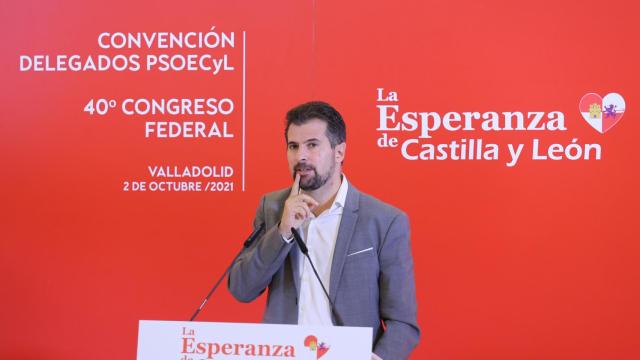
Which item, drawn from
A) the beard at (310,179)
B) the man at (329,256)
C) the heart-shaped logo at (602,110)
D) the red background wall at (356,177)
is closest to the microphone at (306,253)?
the man at (329,256)

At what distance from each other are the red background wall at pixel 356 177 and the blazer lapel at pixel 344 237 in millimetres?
974

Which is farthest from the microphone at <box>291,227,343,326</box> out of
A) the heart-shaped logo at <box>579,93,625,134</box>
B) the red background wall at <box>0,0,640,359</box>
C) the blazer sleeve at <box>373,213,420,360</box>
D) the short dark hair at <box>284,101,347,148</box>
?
the heart-shaped logo at <box>579,93,625,134</box>

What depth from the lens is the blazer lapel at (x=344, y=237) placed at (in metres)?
2.01

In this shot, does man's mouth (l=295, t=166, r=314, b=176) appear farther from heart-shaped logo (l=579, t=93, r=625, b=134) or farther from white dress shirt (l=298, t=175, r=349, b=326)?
heart-shaped logo (l=579, t=93, r=625, b=134)

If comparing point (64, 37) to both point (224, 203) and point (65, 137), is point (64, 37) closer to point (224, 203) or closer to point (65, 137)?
point (65, 137)

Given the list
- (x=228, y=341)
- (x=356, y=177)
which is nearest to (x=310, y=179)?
(x=228, y=341)

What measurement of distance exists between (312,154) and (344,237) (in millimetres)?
299

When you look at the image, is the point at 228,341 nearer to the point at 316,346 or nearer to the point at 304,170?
the point at 316,346

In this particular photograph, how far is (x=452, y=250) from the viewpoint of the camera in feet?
10.0

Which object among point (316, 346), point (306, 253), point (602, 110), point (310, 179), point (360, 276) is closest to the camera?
point (316, 346)

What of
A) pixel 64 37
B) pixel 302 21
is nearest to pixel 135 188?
pixel 64 37

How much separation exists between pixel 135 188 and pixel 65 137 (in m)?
0.44

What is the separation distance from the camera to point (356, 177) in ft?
10.1

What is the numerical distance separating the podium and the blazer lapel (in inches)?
14.4
